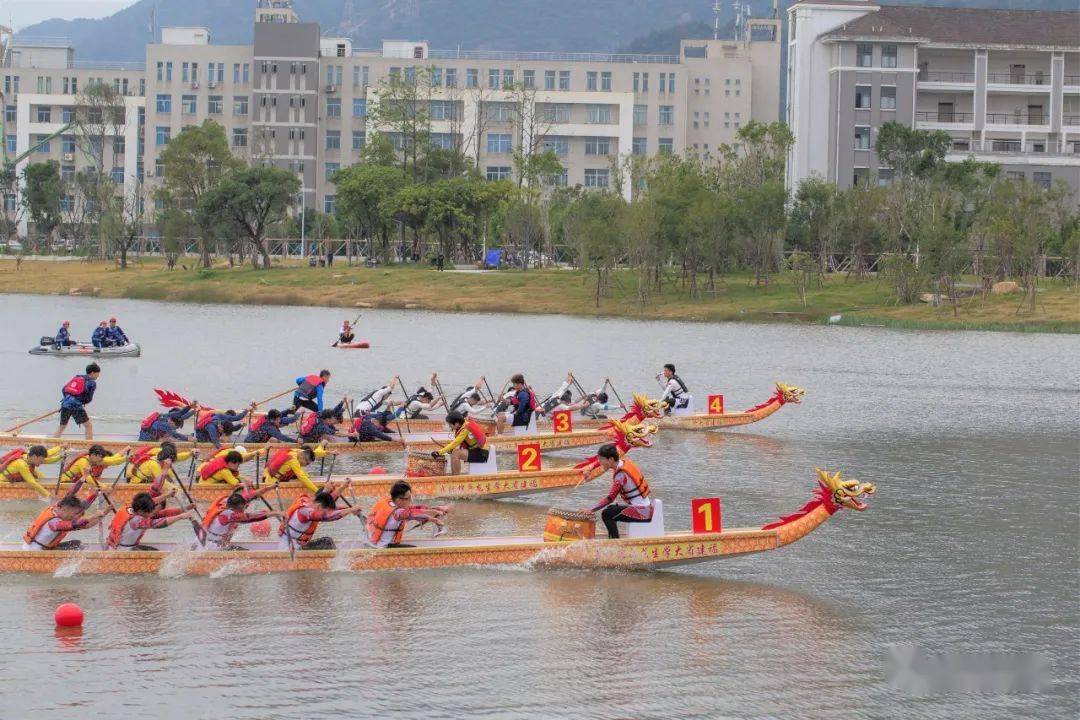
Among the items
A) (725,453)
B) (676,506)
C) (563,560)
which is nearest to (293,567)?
(563,560)

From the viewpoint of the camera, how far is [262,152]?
398 feet

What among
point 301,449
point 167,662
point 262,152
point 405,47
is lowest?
point 167,662

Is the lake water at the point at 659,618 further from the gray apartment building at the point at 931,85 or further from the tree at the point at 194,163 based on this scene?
the gray apartment building at the point at 931,85

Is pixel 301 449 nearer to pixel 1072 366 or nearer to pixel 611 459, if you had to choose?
pixel 611 459

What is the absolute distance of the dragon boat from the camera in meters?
17.7

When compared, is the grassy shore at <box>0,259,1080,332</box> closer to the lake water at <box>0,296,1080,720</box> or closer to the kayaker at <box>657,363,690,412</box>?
the kayaker at <box>657,363,690,412</box>

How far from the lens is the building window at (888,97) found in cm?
10012

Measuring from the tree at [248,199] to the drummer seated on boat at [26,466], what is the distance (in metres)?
69.4

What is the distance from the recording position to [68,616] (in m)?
15.5

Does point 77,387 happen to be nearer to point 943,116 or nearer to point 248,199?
point 248,199

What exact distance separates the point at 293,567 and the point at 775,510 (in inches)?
366

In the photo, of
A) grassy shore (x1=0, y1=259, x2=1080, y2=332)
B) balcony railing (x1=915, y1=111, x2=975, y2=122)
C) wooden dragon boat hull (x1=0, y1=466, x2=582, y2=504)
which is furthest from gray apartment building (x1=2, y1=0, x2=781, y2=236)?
wooden dragon boat hull (x1=0, y1=466, x2=582, y2=504)

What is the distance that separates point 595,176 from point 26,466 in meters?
107

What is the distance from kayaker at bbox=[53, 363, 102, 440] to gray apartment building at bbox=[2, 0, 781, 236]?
95.3m
